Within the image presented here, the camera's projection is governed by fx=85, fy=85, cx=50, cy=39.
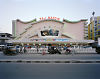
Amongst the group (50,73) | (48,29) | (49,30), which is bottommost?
(50,73)

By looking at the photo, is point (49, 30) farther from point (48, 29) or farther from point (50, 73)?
point (50, 73)

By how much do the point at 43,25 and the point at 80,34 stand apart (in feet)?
69.3

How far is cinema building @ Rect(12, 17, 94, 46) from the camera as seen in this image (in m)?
45.4

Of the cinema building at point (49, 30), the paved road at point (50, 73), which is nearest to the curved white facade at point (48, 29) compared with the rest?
the cinema building at point (49, 30)

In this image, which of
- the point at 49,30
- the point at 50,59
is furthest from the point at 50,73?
the point at 49,30

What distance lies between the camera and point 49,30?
45969 mm

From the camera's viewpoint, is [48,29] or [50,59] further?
[48,29]

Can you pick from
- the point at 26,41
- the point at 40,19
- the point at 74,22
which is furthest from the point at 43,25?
the point at 74,22

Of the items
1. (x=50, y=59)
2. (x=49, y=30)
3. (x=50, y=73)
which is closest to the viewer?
(x=50, y=73)

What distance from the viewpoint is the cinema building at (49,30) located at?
1789 inches

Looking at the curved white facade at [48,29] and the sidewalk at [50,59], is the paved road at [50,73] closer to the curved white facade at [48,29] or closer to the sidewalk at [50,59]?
the sidewalk at [50,59]

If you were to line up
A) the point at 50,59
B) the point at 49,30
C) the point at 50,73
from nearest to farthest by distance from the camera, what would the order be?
the point at 50,73
the point at 50,59
the point at 49,30

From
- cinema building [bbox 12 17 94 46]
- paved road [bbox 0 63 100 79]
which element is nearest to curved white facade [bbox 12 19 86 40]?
cinema building [bbox 12 17 94 46]

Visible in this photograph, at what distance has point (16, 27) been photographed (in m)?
48.0
